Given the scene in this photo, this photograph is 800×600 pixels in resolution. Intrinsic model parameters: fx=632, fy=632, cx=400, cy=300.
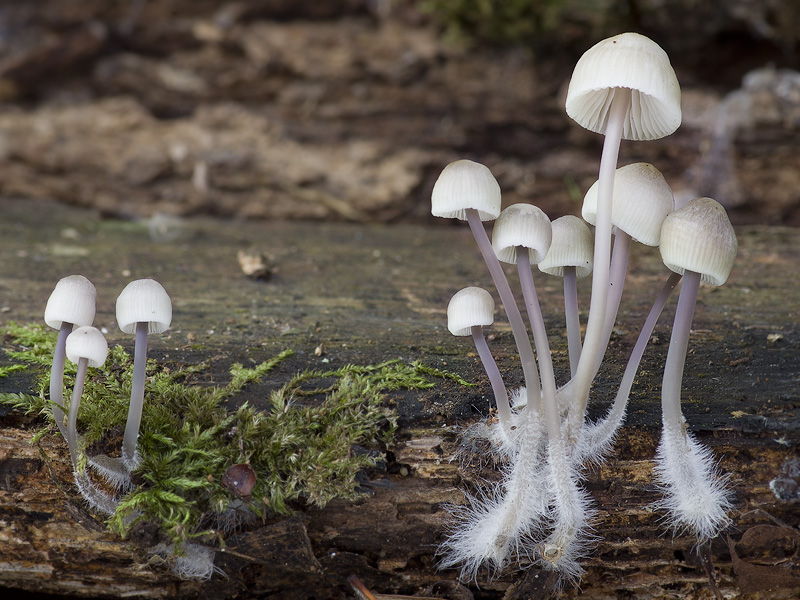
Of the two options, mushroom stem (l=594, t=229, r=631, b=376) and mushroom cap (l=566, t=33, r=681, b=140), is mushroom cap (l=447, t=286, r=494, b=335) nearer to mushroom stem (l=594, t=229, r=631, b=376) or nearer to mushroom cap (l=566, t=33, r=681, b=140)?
mushroom stem (l=594, t=229, r=631, b=376)

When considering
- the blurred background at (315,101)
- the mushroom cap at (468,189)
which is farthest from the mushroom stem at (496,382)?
the blurred background at (315,101)

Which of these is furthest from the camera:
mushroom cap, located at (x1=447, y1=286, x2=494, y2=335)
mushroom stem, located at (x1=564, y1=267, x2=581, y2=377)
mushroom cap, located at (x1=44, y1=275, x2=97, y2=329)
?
mushroom stem, located at (x1=564, y1=267, x2=581, y2=377)

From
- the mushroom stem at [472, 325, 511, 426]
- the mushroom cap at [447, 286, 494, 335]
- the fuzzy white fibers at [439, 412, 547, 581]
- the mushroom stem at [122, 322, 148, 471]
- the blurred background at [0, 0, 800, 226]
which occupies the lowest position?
the fuzzy white fibers at [439, 412, 547, 581]

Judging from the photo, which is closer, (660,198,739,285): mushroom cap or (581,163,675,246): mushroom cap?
(660,198,739,285): mushroom cap

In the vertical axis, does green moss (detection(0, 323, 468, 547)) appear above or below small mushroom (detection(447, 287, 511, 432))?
below

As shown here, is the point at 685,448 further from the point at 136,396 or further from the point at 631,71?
the point at 136,396

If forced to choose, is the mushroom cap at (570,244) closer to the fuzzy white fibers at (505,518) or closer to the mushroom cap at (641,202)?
the mushroom cap at (641,202)

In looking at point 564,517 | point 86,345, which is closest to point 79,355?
point 86,345

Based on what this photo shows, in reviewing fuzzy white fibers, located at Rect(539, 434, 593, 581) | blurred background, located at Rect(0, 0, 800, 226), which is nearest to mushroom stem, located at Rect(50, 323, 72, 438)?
fuzzy white fibers, located at Rect(539, 434, 593, 581)

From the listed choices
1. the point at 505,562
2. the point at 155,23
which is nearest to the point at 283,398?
the point at 505,562
